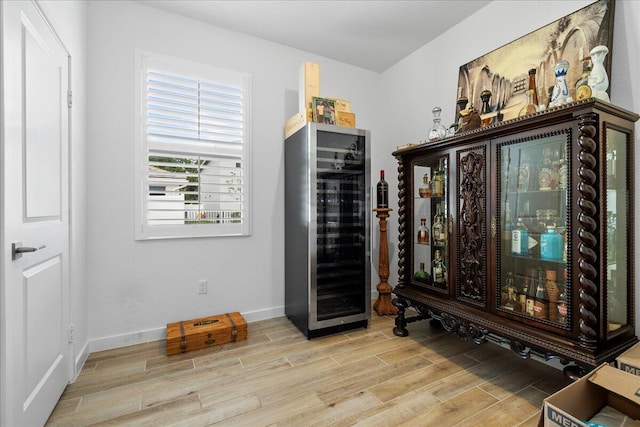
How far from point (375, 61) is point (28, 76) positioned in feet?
10.1


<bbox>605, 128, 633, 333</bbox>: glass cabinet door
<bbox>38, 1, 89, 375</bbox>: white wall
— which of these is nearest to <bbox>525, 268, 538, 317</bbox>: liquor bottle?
<bbox>605, 128, 633, 333</bbox>: glass cabinet door

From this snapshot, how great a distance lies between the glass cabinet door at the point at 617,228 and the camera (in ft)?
5.05

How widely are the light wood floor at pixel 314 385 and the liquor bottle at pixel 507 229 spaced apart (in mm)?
878

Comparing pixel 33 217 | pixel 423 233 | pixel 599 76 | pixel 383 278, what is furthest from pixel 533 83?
pixel 33 217

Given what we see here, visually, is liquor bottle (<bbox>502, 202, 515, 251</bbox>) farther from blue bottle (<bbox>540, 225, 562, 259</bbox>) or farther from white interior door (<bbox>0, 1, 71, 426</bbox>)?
white interior door (<bbox>0, 1, 71, 426</bbox>)

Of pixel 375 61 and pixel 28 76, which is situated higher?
pixel 375 61

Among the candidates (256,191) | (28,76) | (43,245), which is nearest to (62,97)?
(28,76)

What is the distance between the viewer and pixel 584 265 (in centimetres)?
145

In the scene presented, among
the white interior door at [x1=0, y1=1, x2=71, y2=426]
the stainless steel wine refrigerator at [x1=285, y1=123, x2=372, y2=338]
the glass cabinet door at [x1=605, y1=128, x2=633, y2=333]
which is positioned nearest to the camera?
the white interior door at [x1=0, y1=1, x2=71, y2=426]

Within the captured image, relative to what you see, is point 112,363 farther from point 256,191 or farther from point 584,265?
point 584,265

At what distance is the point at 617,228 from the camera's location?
1610mm

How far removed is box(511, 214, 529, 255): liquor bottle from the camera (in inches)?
71.5

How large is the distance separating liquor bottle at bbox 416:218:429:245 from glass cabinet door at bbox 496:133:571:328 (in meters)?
0.63

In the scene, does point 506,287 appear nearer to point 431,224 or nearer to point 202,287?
point 431,224
